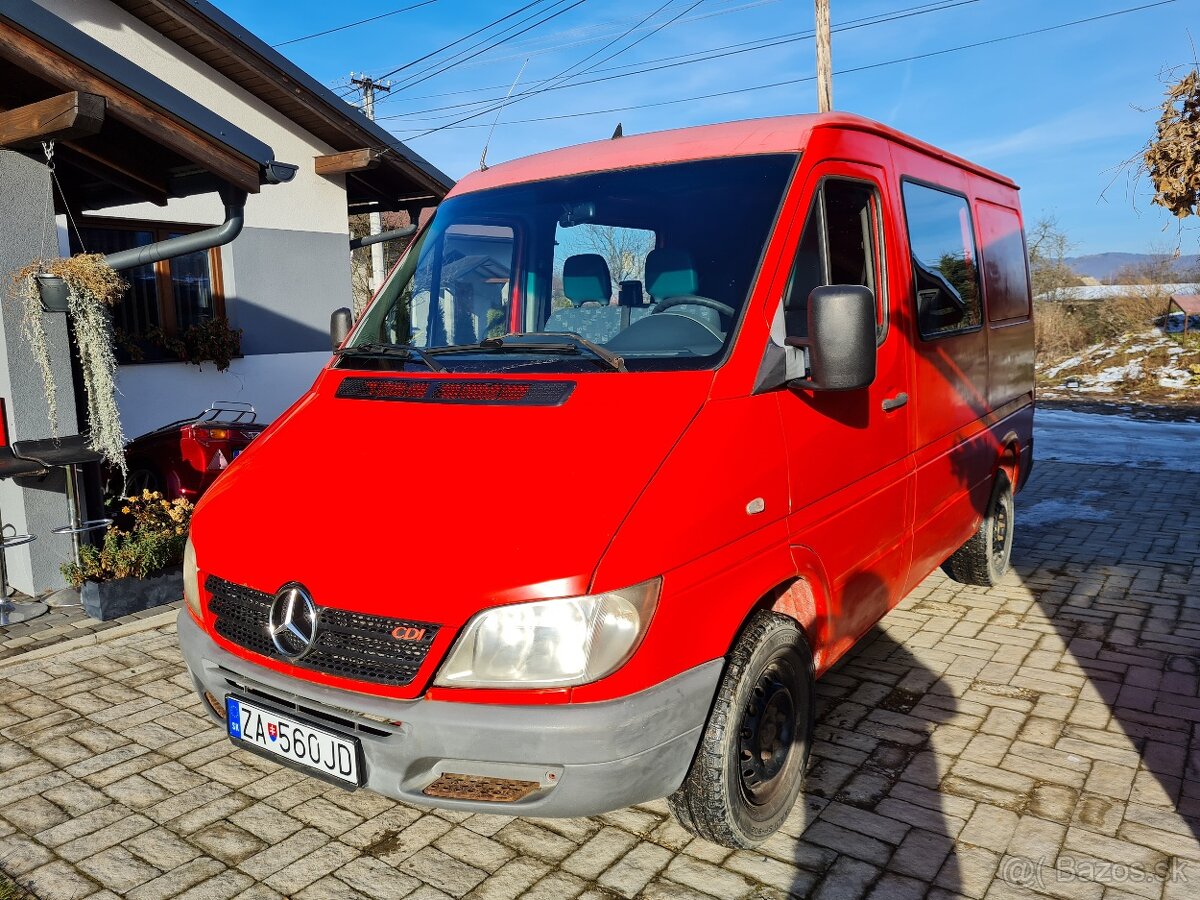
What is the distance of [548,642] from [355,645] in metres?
0.59

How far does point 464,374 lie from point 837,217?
165 cm

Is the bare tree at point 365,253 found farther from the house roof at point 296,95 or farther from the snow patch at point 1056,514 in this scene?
the snow patch at point 1056,514

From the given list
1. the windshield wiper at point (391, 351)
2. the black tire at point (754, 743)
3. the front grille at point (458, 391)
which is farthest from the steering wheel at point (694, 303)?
the black tire at point (754, 743)

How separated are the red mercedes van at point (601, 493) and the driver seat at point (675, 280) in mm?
13

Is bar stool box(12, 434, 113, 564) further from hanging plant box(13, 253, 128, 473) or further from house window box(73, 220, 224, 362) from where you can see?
house window box(73, 220, 224, 362)

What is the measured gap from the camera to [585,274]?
4012 mm

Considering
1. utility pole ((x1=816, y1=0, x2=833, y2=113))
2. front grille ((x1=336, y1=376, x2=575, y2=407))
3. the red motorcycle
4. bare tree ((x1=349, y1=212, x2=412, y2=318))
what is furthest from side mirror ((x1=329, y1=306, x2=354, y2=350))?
bare tree ((x1=349, y1=212, x2=412, y2=318))

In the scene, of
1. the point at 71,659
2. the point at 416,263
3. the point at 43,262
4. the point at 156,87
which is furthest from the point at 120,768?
the point at 156,87

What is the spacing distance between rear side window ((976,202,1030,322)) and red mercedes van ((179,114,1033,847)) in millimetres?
1429

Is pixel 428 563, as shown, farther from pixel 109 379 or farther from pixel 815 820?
pixel 109 379

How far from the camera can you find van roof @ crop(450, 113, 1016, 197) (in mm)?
3641

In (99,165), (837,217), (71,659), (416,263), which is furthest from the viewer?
(99,165)

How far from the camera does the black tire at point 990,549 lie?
6.10 metres

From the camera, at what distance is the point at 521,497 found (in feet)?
9.06
